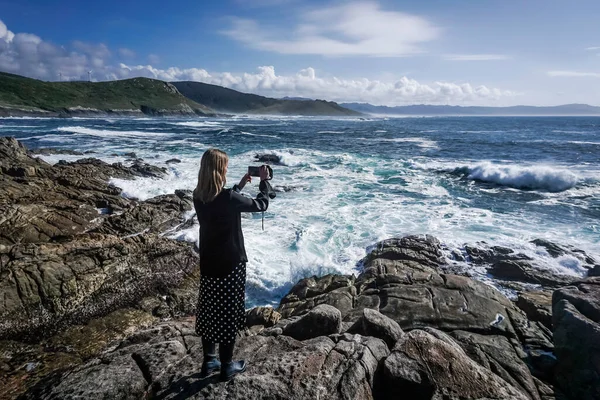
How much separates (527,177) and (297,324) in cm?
1984

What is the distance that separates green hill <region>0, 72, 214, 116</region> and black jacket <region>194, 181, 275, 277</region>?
4128 inches

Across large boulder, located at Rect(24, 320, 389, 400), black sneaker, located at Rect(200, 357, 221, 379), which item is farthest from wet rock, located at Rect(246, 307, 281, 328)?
black sneaker, located at Rect(200, 357, 221, 379)

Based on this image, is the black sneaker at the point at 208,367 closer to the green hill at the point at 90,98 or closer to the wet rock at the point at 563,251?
the wet rock at the point at 563,251

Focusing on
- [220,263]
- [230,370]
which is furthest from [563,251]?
[220,263]

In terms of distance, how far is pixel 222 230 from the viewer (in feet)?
11.2

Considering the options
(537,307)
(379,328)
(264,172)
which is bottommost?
(537,307)

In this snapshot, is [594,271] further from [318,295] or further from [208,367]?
[208,367]

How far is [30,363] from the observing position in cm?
518

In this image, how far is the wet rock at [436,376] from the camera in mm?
3566

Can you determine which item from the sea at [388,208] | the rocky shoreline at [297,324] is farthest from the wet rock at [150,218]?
the sea at [388,208]

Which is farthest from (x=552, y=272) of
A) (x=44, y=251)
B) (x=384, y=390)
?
(x=44, y=251)

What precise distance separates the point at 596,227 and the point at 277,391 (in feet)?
46.6

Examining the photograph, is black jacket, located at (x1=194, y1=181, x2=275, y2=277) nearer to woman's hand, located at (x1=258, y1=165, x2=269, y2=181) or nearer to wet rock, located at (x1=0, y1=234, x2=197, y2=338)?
woman's hand, located at (x1=258, y1=165, x2=269, y2=181)

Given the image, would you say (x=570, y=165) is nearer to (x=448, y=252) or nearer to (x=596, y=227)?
(x=596, y=227)
